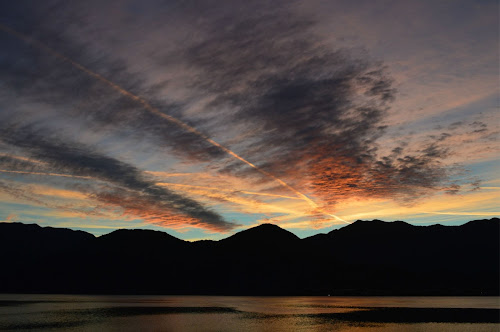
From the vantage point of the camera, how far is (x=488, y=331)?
2940 inches

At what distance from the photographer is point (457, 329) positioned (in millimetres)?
78938

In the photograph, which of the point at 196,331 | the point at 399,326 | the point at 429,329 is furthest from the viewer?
the point at 399,326

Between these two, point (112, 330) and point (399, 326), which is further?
point (399, 326)

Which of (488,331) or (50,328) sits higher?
(488,331)

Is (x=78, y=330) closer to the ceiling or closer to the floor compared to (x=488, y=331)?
closer to the floor

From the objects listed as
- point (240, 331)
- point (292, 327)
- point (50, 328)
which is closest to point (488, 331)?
point (292, 327)

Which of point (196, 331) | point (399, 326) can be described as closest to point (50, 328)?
point (196, 331)

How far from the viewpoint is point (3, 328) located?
75.9 meters

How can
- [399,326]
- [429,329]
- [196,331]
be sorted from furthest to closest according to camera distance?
[399,326] → [429,329] → [196,331]

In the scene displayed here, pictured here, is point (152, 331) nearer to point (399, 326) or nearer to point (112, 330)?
point (112, 330)

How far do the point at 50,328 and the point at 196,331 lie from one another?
29.0m

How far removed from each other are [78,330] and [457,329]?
72822 mm

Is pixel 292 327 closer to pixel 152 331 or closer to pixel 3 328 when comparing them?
pixel 152 331

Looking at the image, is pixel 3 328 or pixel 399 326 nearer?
pixel 3 328
